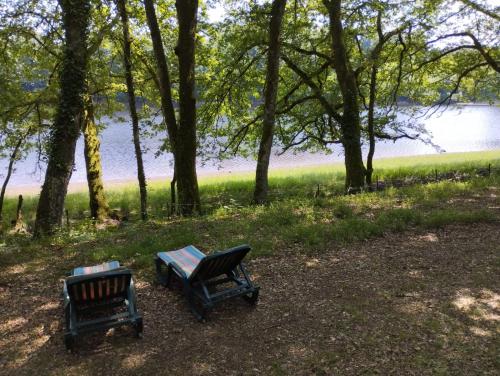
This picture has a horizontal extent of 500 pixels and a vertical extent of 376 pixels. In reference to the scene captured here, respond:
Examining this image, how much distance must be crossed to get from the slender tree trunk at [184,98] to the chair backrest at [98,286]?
20.8ft

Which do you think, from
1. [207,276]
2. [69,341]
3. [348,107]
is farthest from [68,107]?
[348,107]

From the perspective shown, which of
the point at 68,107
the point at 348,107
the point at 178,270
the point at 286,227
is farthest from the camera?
the point at 348,107

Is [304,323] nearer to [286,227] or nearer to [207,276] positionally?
[207,276]

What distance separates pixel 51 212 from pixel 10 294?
134 inches

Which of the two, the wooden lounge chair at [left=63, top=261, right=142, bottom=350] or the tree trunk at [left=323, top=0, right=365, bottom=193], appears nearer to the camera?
the wooden lounge chair at [left=63, top=261, right=142, bottom=350]

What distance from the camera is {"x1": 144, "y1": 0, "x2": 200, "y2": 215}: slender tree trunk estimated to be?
31.7 ft

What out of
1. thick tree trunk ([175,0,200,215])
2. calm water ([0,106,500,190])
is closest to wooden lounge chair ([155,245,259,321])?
thick tree trunk ([175,0,200,215])

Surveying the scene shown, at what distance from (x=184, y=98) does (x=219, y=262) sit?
639cm

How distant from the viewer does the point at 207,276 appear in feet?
15.7

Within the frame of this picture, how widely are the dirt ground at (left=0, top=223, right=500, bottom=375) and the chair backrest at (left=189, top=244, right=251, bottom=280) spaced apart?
47 centimetres

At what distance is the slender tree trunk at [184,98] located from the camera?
9664 millimetres

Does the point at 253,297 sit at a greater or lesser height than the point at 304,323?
greater

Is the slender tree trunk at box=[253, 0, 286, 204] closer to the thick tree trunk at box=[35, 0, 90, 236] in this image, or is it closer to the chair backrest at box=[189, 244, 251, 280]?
the thick tree trunk at box=[35, 0, 90, 236]

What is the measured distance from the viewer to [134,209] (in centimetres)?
1662
